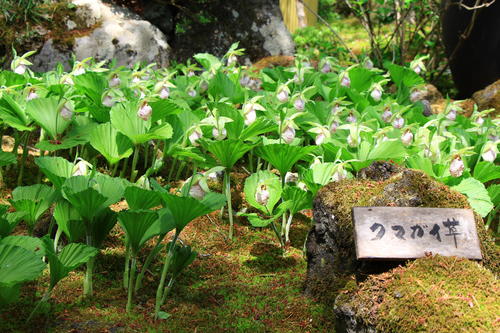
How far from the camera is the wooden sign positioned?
1784 millimetres

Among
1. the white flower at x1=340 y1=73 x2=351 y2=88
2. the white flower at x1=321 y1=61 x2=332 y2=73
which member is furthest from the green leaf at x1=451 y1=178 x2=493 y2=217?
the white flower at x1=321 y1=61 x2=332 y2=73

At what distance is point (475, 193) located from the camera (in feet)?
8.52

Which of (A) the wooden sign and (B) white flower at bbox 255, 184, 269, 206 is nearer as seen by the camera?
(A) the wooden sign

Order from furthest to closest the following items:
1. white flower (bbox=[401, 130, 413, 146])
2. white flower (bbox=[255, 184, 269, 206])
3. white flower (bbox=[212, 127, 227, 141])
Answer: white flower (bbox=[401, 130, 413, 146])
white flower (bbox=[212, 127, 227, 141])
white flower (bbox=[255, 184, 269, 206])

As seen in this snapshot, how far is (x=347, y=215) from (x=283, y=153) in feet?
2.00

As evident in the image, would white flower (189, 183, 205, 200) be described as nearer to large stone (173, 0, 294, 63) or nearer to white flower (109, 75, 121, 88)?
white flower (109, 75, 121, 88)

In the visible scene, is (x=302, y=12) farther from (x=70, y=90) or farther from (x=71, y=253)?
(x=71, y=253)

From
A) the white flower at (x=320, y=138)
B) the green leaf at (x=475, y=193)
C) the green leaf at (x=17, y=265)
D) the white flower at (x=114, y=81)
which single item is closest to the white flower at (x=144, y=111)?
the white flower at (x=114, y=81)

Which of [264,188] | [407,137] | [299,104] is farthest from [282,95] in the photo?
[264,188]

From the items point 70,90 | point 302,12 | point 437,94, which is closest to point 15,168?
point 70,90

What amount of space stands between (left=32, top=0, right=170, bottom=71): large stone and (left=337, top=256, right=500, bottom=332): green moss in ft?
11.1

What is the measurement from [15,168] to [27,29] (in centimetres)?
173

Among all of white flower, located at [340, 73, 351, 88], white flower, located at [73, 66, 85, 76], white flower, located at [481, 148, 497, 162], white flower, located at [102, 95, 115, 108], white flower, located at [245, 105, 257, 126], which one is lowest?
white flower, located at [481, 148, 497, 162]

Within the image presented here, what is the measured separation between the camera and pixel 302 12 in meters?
9.02
